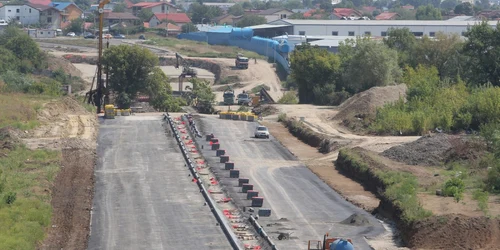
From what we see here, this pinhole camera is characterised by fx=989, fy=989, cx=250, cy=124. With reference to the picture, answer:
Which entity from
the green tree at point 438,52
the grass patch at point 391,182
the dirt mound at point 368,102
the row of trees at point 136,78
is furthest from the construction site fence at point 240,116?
the green tree at point 438,52

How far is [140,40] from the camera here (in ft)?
511

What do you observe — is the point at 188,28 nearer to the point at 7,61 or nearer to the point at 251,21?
the point at 251,21

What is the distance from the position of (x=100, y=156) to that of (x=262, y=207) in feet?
50.3

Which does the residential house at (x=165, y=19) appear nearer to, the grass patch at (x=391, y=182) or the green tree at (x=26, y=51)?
the green tree at (x=26, y=51)

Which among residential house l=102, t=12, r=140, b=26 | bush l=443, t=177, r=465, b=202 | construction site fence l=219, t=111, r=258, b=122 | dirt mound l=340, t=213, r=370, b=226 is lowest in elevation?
construction site fence l=219, t=111, r=258, b=122

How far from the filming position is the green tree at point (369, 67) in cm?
8006

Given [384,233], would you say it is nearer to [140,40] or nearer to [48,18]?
[140,40]

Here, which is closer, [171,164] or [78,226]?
[78,226]

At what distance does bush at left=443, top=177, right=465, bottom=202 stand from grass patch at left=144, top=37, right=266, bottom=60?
9151cm

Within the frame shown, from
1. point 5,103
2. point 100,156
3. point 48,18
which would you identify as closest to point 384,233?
point 100,156

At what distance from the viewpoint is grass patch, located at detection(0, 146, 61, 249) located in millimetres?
32875

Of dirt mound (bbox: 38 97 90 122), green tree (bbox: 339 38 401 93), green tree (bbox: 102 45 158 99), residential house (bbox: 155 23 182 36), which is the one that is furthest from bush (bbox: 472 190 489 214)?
residential house (bbox: 155 23 182 36)

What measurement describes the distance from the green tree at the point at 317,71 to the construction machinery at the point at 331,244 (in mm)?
49788

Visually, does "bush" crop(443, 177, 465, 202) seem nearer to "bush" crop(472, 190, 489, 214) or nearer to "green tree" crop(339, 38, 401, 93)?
"bush" crop(472, 190, 489, 214)
